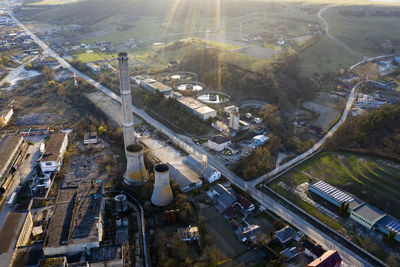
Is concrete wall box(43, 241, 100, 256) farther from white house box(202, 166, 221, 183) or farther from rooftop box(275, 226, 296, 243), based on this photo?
rooftop box(275, 226, 296, 243)

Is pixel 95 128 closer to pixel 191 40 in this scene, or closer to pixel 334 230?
pixel 334 230

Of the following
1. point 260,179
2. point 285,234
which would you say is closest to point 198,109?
point 260,179

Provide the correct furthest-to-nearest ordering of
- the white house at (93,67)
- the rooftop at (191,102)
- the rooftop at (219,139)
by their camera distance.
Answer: the white house at (93,67), the rooftop at (191,102), the rooftop at (219,139)

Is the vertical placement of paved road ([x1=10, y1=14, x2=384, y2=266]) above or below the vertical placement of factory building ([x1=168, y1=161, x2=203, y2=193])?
below

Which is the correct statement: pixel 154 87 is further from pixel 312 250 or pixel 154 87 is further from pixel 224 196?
pixel 312 250

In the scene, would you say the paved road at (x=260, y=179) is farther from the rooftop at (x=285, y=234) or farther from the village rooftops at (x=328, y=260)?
the village rooftops at (x=328, y=260)

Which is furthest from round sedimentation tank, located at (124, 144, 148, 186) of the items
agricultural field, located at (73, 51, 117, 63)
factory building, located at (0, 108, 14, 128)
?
agricultural field, located at (73, 51, 117, 63)

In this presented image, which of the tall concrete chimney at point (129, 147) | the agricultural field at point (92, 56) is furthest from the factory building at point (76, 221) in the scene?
the agricultural field at point (92, 56)
